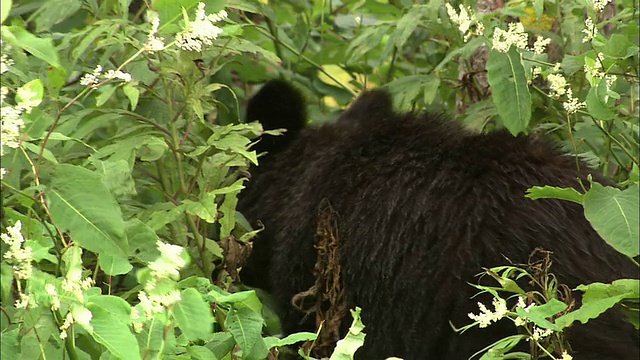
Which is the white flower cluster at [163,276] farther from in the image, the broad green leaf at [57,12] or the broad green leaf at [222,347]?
the broad green leaf at [57,12]

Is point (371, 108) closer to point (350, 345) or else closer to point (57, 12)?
point (57, 12)

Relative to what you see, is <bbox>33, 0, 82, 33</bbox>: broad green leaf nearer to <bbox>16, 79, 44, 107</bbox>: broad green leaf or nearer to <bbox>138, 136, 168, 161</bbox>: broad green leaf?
<bbox>138, 136, 168, 161</bbox>: broad green leaf

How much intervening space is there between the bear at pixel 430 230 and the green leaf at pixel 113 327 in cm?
100

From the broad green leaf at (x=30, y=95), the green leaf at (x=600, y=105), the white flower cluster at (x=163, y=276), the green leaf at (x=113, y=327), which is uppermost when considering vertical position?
the broad green leaf at (x=30, y=95)

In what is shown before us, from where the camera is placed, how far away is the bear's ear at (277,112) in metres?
3.14

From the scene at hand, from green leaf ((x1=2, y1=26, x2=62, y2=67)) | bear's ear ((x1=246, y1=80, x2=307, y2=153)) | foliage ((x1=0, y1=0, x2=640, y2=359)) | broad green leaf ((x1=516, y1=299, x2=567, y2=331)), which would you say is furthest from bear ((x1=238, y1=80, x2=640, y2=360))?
green leaf ((x1=2, y1=26, x2=62, y2=67))

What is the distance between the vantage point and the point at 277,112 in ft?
10.4

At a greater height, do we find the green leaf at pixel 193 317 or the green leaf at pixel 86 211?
the green leaf at pixel 86 211

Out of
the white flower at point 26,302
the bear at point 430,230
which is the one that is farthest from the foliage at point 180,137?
the bear at point 430,230

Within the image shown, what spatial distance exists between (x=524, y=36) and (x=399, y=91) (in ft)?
2.84

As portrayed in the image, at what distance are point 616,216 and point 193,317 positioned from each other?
33.1 inches

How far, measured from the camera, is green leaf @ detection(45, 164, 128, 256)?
157cm

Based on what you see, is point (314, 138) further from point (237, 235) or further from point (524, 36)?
point (524, 36)

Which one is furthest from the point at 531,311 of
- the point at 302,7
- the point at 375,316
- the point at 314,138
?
the point at 302,7
